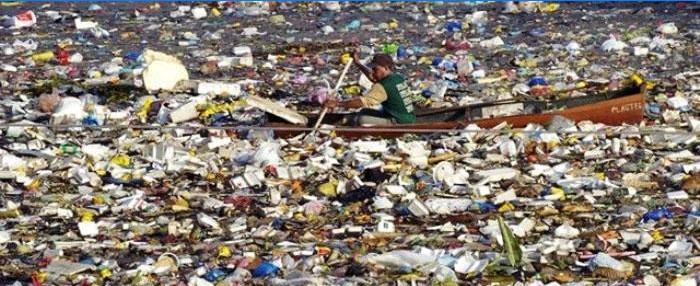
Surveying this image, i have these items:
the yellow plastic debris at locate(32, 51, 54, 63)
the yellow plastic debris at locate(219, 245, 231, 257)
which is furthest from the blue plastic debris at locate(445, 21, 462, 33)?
the yellow plastic debris at locate(219, 245, 231, 257)

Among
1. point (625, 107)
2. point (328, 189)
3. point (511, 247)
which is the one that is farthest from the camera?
point (625, 107)

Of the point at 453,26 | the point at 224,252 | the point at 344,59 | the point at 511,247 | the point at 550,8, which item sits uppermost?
the point at 511,247

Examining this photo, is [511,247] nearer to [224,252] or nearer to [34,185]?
[224,252]

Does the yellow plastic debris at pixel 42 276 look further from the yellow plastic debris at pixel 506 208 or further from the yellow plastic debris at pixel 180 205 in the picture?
the yellow plastic debris at pixel 506 208

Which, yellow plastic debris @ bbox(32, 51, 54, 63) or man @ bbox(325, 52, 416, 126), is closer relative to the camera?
man @ bbox(325, 52, 416, 126)

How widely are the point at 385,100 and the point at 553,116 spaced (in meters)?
1.45

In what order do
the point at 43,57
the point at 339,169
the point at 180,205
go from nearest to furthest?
the point at 180,205, the point at 339,169, the point at 43,57

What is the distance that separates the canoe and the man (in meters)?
0.18

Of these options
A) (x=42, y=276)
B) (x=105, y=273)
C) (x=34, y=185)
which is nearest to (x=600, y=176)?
→ (x=105, y=273)

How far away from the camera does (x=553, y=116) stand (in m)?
13.7

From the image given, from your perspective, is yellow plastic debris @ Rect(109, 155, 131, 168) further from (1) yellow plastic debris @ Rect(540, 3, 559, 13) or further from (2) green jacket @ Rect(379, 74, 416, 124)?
(1) yellow plastic debris @ Rect(540, 3, 559, 13)

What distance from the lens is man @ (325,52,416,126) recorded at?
13.6m

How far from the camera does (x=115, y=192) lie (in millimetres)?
11961

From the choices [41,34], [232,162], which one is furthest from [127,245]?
[41,34]
